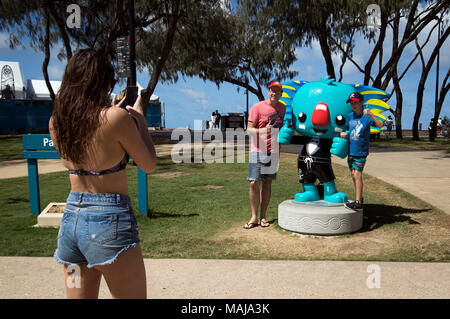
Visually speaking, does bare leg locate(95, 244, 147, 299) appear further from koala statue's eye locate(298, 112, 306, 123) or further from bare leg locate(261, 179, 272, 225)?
koala statue's eye locate(298, 112, 306, 123)

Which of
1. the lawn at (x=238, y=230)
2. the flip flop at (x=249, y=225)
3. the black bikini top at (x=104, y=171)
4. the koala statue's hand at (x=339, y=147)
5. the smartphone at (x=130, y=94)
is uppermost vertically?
the smartphone at (x=130, y=94)

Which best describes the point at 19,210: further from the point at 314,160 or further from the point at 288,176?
the point at 288,176

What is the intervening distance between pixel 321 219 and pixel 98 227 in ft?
11.7

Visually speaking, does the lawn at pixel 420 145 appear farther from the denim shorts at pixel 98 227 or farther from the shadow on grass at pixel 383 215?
the denim shorts at pixel 98 227

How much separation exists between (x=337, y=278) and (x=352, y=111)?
96.7 inches

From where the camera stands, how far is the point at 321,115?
16.1 ft

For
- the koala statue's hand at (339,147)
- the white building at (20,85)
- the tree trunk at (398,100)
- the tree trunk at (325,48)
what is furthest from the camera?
the white building at (20,85)

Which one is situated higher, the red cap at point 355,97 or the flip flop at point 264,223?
the red cap at point 355,97

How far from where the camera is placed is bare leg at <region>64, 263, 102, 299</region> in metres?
1.84

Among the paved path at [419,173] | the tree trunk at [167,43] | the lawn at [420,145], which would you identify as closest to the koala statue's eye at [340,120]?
the paved path at [419,173]

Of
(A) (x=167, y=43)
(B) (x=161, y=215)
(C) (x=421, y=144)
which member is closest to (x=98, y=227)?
(B) (x=161, y=215)

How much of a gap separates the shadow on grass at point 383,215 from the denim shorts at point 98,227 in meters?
4.10

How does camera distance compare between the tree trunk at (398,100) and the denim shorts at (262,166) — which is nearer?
the denim shorts at (262,166)

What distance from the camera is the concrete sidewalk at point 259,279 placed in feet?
10.1
